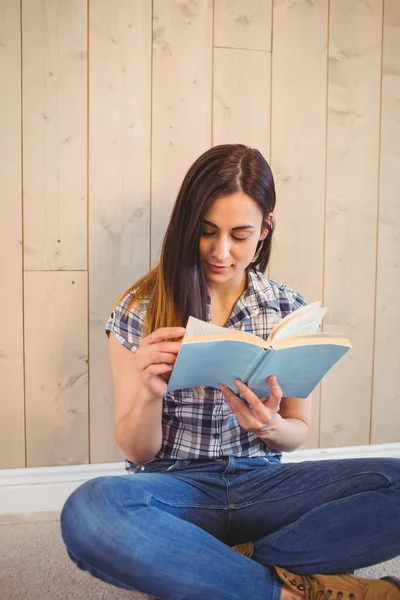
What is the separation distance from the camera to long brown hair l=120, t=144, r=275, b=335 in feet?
4.18

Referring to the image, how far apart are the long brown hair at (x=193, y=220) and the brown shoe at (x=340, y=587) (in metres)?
0.55

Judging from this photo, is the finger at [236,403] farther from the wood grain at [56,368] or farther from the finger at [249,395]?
the wood grain at [56,368]

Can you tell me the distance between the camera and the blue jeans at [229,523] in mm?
998

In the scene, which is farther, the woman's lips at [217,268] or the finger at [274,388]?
the woman's lips at [217,268]

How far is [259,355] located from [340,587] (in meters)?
0.46

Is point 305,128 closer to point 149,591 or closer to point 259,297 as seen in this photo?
point 259,297

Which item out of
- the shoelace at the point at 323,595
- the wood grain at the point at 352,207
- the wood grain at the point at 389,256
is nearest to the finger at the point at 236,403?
the shoelace at the point at 323,595

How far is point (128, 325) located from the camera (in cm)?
134

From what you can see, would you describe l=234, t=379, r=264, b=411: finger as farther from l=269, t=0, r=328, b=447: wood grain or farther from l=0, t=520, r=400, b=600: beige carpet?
l=269, t=0, r=328, b=447: wood grain

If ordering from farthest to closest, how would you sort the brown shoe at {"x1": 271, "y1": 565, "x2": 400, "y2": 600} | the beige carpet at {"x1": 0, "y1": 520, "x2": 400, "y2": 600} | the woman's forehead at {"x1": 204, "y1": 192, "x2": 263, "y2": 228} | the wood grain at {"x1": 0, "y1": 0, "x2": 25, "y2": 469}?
the wood grain at {"x1": 0, "y1": 0, "x2": 25, "y2": 469}
the beige carpet at {"x1": 0, "y1": 520, "x2": 400, "y2": 600}
the woman's forehead at {"x1": 204, "y1": 192, "x2": 263, "y2": 228}
the brown shoe at {"x1": 271, "y1": 565, "x2": 400, "y2": 600}

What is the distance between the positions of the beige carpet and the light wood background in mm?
211

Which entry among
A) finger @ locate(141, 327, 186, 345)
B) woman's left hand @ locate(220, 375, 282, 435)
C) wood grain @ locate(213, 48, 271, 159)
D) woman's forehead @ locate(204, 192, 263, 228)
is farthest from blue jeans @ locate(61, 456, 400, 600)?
wood grain @ locate(213, 48, 271, 159)

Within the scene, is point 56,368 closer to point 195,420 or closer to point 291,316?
point 195,420

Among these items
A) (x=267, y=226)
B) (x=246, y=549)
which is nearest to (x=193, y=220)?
(x=267, y=226)
